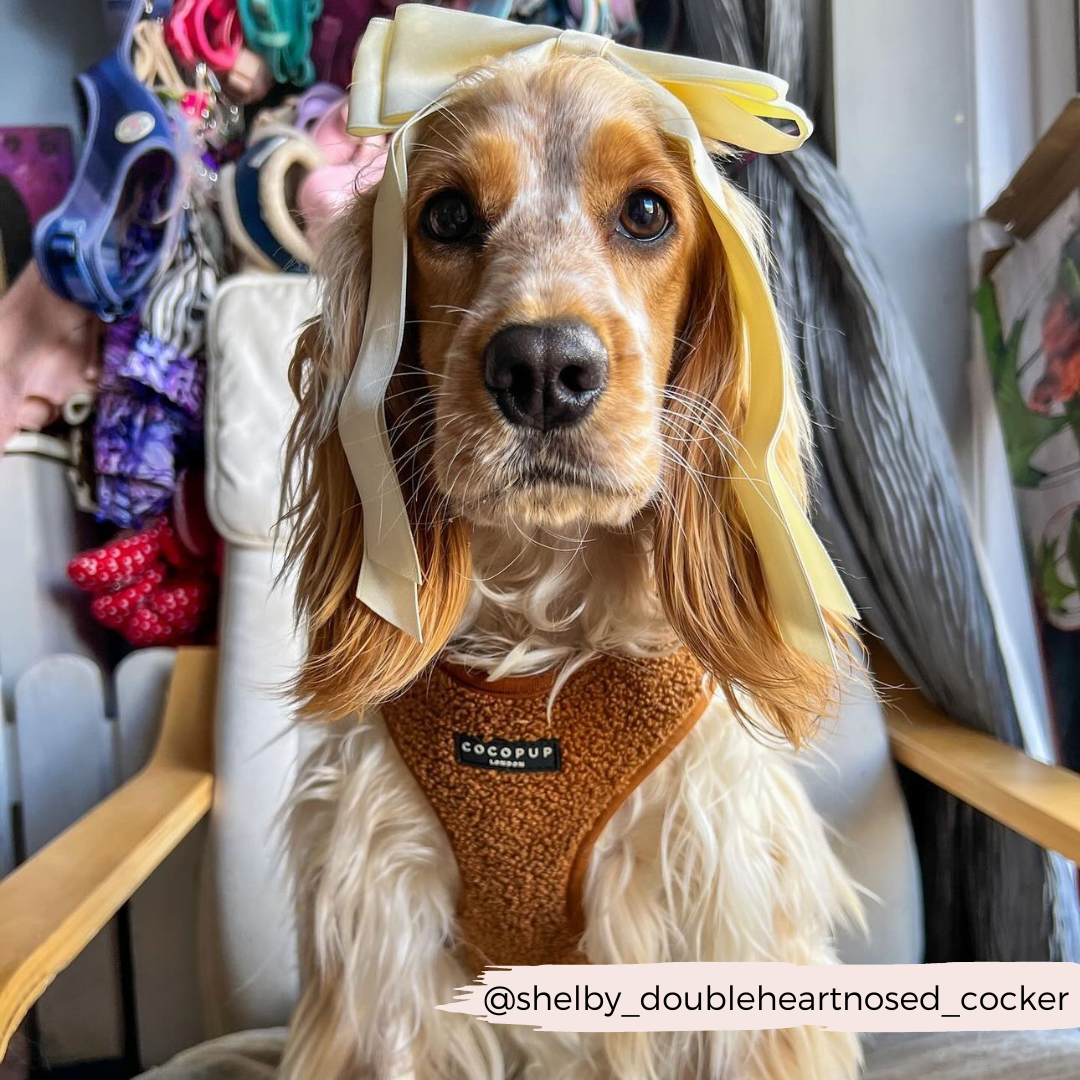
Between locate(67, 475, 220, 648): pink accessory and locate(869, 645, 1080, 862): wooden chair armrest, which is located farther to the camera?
locate(67, 475, 220, 648): pink accessory

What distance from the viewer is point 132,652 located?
4.06 ft

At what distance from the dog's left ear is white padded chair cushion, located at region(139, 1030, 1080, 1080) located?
367 mm

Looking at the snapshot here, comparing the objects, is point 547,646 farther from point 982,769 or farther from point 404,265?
point 982,769

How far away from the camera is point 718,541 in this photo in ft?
1.96

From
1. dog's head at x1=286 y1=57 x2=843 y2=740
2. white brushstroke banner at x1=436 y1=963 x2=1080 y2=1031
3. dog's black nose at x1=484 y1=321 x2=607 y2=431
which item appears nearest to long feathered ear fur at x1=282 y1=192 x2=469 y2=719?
dog's head at x1=286 y1=57 x2=843 y2=740

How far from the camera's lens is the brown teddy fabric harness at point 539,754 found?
0.63m

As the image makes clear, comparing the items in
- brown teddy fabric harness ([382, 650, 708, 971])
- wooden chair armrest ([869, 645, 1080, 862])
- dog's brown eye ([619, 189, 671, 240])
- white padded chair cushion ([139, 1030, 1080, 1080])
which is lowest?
white padded chair cushion ([139, 1030, 1080, 1080])

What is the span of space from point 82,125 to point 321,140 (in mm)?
315

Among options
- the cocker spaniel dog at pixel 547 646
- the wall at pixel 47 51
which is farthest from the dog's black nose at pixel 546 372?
the wall at pixel 47 51

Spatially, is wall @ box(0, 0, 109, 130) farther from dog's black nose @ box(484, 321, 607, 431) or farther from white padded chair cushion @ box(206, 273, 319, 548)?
dog's black nose @ box(484, 321, 607, 431)

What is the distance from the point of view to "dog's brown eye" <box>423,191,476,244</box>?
58 centimetres

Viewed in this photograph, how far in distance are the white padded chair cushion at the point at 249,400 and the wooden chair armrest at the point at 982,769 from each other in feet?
2.72

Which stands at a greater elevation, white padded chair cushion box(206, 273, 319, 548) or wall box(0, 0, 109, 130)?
wall box(0, 0, 109, 130)

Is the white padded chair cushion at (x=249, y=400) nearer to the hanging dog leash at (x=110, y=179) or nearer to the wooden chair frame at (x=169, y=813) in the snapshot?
the hanging dog leash at (x=110, y=179)
